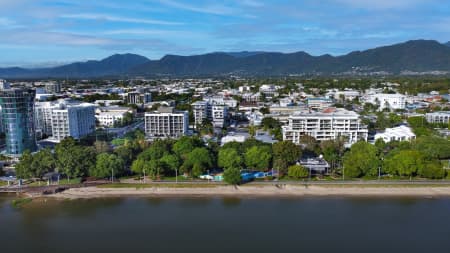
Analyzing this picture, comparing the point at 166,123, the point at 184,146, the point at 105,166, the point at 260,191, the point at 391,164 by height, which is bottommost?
the point at 260,191

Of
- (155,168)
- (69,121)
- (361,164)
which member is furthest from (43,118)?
(361,164)

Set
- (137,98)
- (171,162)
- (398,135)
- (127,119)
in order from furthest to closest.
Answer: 1. (137,98)
2. (127,119)
3. (398,135)
4. (171,162)

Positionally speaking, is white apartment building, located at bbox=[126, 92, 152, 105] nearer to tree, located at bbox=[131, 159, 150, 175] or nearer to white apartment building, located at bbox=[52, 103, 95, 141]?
white apartment building, located at bbox=[52, 103, 95, 141]

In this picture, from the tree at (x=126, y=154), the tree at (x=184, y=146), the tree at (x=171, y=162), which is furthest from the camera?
the tree at (x=184, y=146)

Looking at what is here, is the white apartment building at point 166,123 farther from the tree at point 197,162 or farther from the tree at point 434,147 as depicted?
the tree at point 434,147

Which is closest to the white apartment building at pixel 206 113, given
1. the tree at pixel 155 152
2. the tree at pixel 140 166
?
the tree at pixel 155 152

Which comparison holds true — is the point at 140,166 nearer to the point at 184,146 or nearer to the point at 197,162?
the point at 197,162
